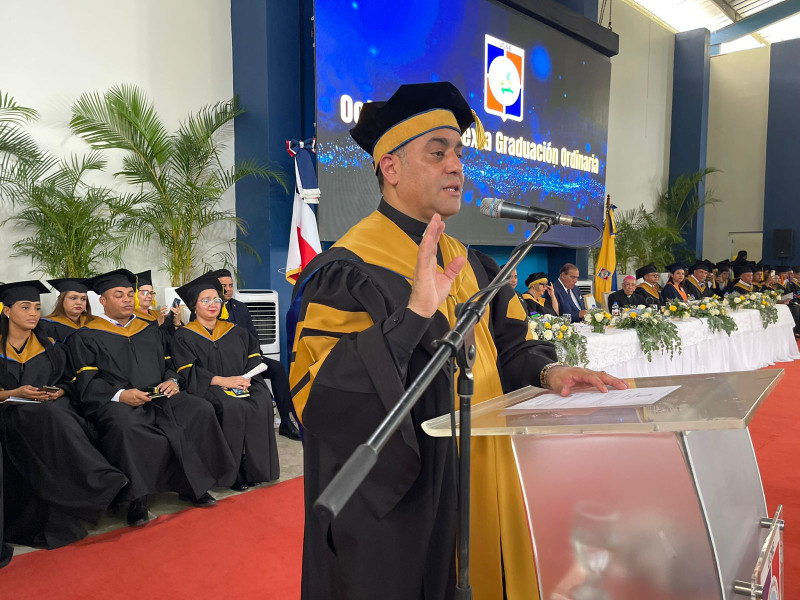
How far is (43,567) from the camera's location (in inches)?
128

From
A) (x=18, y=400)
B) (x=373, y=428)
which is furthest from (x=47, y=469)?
(x=373, y=428)

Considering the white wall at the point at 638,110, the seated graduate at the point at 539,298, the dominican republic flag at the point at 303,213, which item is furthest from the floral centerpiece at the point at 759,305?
the dominican republic flag at the point at 303,213

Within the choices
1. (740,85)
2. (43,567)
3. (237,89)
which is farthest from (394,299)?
(740,85)

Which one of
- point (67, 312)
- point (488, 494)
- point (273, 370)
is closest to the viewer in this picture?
point (488, 494)

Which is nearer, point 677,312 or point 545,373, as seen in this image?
point 545,373

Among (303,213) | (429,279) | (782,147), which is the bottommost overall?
(429,279)

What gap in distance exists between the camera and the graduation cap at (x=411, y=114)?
1739 mm

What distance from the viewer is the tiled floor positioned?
12.4ft

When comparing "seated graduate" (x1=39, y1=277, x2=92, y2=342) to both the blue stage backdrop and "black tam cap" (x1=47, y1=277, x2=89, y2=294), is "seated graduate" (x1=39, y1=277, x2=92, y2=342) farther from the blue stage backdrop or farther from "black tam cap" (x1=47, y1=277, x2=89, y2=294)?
the blue stage backdrop

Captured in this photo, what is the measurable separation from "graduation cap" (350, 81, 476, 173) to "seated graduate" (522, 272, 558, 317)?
550 centimetres

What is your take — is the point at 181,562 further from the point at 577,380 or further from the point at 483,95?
the point at 483,95

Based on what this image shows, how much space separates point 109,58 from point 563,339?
15.6 feet

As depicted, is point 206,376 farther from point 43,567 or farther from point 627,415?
point 627,415

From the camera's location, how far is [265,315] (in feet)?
20.6
